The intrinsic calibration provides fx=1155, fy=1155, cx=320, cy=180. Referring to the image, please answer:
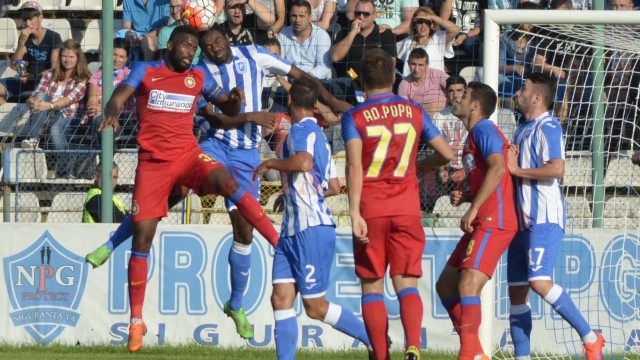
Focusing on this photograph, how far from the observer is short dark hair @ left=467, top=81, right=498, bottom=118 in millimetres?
8922

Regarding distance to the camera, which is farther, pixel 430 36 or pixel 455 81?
pixel 430 36

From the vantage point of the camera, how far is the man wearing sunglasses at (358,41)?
13.0m

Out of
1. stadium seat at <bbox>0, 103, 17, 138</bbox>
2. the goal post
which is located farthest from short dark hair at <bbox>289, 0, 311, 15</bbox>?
stadium seat at <bbox>0, 103, 17, 138</bbox>

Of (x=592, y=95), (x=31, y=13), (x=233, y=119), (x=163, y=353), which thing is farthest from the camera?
(x=31, y=13)

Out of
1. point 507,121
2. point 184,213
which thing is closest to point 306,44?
point 184,213

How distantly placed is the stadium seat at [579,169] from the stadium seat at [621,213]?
45cm

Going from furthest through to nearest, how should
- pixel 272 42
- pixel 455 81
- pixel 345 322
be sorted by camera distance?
1. pixel 272 42
2. pixel 455 81
3. pixel 345 322

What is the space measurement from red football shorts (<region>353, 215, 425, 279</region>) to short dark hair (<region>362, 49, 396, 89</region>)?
0.94m

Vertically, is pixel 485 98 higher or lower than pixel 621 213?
higher

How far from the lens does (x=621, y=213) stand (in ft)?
38.3

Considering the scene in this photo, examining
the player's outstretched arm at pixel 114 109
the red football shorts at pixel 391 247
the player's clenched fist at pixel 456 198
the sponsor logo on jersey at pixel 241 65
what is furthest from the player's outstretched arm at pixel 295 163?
the sponsor logo on jersey at pixel 241 65

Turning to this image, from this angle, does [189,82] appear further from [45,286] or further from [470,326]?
[45,286]

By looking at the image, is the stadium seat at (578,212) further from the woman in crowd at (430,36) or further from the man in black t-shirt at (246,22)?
the man in black t-shirt at (246,22)

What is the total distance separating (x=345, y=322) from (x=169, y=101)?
2.58m
